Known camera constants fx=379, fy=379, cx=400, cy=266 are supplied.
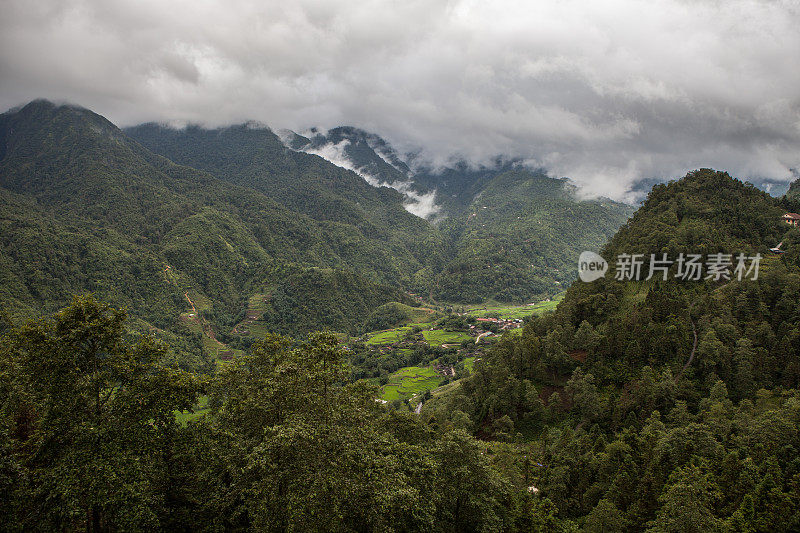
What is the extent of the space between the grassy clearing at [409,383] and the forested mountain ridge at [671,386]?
21.5m

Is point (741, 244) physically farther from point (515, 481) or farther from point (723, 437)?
point (515, 481)

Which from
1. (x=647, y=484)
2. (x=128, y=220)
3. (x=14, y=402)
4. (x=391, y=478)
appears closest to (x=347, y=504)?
(x=391, y=478)

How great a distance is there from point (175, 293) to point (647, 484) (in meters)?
162

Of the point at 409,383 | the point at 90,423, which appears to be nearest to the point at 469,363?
the point at 409,383

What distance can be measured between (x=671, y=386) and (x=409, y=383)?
219ft

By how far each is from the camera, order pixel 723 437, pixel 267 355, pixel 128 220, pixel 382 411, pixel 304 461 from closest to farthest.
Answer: pixel 304 461 < pixel 267 355 < pixel 382 411 < pixel 723 437 < pixel 128 220

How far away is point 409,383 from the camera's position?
10038 cm

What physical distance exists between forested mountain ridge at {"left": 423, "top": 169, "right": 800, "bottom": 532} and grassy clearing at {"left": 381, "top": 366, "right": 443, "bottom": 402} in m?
21.5

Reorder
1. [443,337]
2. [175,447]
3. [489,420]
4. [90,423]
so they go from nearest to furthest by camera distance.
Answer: [90,423]
[175,447]
[489,420]
[443,337]

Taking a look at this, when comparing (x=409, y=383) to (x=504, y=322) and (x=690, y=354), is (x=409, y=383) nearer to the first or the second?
(x=504, y=322)

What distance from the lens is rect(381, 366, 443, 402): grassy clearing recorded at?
305 ft

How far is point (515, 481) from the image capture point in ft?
101

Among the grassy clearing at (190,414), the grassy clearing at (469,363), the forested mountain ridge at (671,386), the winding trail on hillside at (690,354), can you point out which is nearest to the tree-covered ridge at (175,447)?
the grassy clearing at (190,414)

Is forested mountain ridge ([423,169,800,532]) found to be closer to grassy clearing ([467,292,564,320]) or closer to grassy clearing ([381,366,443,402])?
grassy clearing ([381,366,443,402])
